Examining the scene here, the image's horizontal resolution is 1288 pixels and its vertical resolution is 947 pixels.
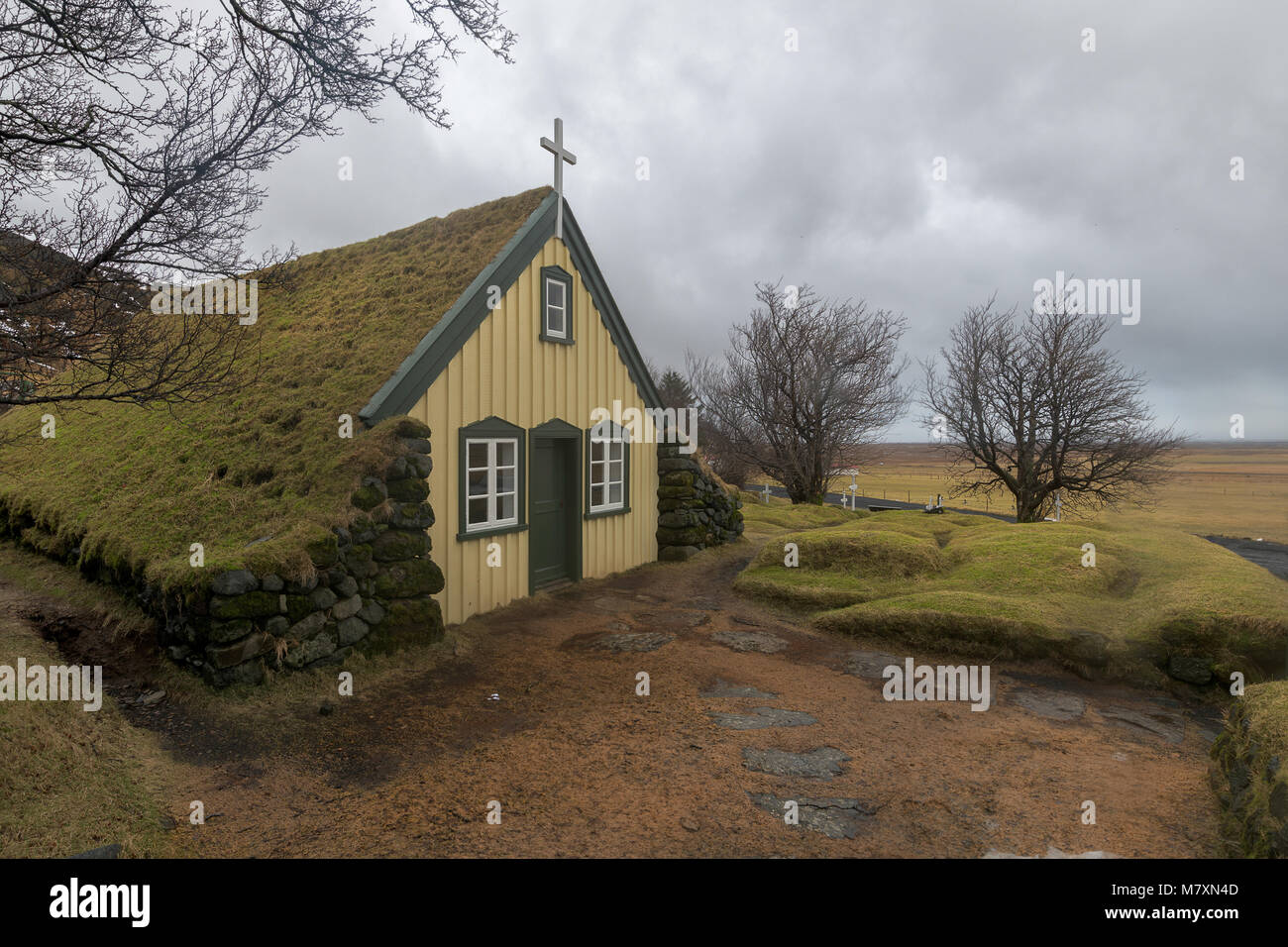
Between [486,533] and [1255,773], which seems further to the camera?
[486,533]

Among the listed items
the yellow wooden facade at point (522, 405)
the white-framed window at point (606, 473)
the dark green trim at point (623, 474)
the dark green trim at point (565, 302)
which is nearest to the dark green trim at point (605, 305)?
the yellow wooden facade at point (522, 405)

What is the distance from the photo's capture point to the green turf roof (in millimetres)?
8242

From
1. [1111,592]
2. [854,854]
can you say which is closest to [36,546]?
[854,854]

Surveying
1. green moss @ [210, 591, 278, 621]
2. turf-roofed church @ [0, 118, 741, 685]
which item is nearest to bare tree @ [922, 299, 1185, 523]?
Answer: turf-roofed church @ [0, 118, 741, 685]

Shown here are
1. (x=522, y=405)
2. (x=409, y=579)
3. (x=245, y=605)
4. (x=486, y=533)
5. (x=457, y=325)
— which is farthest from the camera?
(x=522, y=405)

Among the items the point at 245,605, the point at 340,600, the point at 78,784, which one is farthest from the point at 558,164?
the point at 78,784

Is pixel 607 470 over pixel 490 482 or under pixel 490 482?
over

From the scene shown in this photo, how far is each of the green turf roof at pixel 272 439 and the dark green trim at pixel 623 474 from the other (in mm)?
3744

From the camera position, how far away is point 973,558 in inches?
465

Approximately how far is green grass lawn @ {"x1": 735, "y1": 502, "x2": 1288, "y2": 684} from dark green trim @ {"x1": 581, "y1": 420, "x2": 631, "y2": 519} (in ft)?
9.70

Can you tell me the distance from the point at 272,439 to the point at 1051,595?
38.7ft

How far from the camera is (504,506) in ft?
35.4

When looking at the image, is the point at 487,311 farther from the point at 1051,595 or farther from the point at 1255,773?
the point at 1255,773
